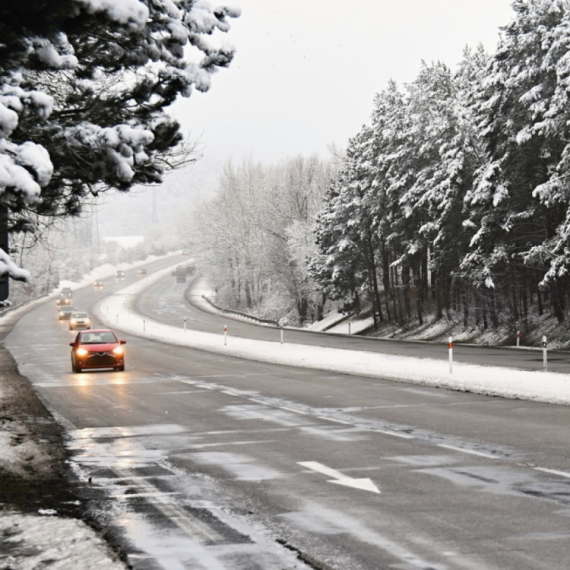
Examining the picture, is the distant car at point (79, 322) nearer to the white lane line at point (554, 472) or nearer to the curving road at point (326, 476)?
the curving road at point (326, 476)

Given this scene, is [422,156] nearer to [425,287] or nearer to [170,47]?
[425,287]

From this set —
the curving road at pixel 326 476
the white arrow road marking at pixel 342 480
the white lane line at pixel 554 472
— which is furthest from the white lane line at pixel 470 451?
the white arrow road marking at pixel 342 480

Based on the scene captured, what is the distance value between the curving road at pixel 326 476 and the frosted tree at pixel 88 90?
297 centimetres

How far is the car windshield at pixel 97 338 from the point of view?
1296 inches

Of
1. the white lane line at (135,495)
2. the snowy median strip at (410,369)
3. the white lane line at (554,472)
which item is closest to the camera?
the white lane line at (135,495)

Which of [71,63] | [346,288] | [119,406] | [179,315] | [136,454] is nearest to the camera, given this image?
[71,63]

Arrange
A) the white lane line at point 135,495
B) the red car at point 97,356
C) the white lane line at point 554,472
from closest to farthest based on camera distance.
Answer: the white lane line at point 135,495
the white lane line at point 554,472
the red car at point 97,356

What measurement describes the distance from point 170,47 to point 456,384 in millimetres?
13722

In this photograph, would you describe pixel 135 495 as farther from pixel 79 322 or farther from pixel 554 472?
pixel 79 322

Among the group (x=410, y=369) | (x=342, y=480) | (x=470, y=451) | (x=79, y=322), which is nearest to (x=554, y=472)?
(x=470, y=451)

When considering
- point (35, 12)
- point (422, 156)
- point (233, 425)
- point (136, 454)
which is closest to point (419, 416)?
point (233, 425)

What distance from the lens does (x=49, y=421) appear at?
57.0 ft

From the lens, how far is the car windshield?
32.9 metres

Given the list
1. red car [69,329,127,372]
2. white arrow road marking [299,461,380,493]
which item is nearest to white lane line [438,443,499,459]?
white arrow road marking [299,461,380,493]
